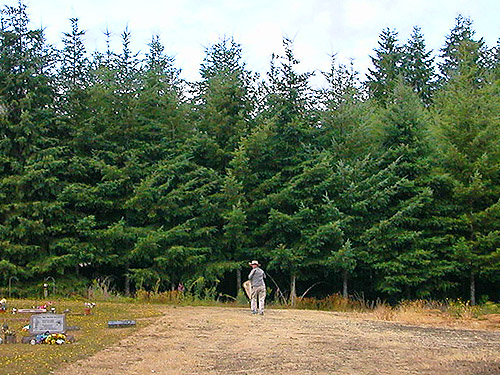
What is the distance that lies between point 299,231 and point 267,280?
113 inches

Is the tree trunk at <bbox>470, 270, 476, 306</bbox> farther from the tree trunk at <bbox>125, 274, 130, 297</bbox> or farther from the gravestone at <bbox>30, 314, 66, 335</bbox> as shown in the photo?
the gravestone at <bbox>30, 314, 66, 335</bbox>

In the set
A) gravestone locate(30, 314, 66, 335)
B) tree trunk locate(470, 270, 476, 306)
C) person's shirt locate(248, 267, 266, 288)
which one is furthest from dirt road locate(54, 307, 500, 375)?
tree trunk locate(470, 270, 476, 306)

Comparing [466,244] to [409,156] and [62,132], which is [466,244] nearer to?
[409,156]

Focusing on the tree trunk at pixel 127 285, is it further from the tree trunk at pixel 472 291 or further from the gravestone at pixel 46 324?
the tree trunk at pixel 472 291

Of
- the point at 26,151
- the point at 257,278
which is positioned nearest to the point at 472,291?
the point at 257,278

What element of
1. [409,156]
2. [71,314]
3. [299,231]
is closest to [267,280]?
[299,231]

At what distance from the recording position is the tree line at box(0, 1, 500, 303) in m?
21.5

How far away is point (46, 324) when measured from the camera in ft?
36.5

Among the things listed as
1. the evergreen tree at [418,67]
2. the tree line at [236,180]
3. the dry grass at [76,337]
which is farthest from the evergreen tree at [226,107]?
the evergreen tree at [418,67]

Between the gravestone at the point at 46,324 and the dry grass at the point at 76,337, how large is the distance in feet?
1.10

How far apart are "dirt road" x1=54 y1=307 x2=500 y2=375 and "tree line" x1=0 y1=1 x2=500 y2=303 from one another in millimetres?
6932

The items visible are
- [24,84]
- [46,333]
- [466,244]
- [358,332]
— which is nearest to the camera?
[46,333]

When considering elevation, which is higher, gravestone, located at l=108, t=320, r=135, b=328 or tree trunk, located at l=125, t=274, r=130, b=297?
tree trunk, located at l=125, t=274, r=130, b=297

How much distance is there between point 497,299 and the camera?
2278 centimetres
